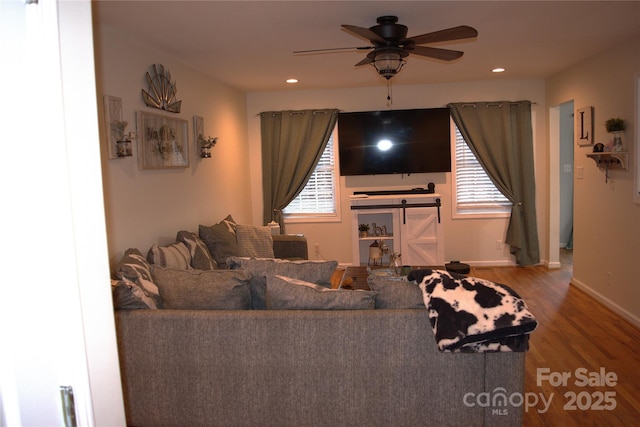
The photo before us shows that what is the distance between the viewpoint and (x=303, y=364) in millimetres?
2510

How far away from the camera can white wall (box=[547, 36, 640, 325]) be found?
4.57 meters

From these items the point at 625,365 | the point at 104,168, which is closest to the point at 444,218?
the point at 625,365

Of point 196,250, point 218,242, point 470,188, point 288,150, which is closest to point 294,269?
point 196,250

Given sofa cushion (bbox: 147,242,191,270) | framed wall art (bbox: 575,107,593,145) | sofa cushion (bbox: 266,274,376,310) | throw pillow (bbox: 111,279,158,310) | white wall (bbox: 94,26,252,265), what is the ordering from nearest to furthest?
sofa cushion (bbox: 266,274,376,310)
throw pillow (bbox: 111,279,158,310)
white wall (bbox: 94,26,252,265)
sofa cushion (bbox: 147,242,191,270)
framed wall art (bbox: 575,107,593,145)

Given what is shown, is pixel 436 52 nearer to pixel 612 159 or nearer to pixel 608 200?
pixel 612 159

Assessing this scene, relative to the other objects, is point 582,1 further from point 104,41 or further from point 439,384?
point 104,41

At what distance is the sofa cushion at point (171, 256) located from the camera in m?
4.00

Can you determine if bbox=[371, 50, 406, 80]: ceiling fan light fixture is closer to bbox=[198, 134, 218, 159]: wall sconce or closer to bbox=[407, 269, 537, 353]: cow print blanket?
bbox=[407, 269, 537, 353]: cow print blanket

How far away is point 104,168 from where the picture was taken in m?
3.59

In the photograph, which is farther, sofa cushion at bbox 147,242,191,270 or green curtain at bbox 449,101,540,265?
green curtain at bbox 449,101,540,265

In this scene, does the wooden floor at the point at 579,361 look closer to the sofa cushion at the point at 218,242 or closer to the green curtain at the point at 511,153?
the green curtain at the point at 511,153

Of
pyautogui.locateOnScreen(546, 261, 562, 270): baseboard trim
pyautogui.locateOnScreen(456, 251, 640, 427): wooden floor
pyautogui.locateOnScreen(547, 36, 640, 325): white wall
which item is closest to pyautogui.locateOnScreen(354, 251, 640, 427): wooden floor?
pyautogui.locateOnScreen(456, 251, 640, 427): wooden floor

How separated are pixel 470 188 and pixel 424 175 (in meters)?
0.64

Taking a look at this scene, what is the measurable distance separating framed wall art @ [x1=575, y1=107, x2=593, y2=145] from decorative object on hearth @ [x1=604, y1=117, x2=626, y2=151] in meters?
0.62
